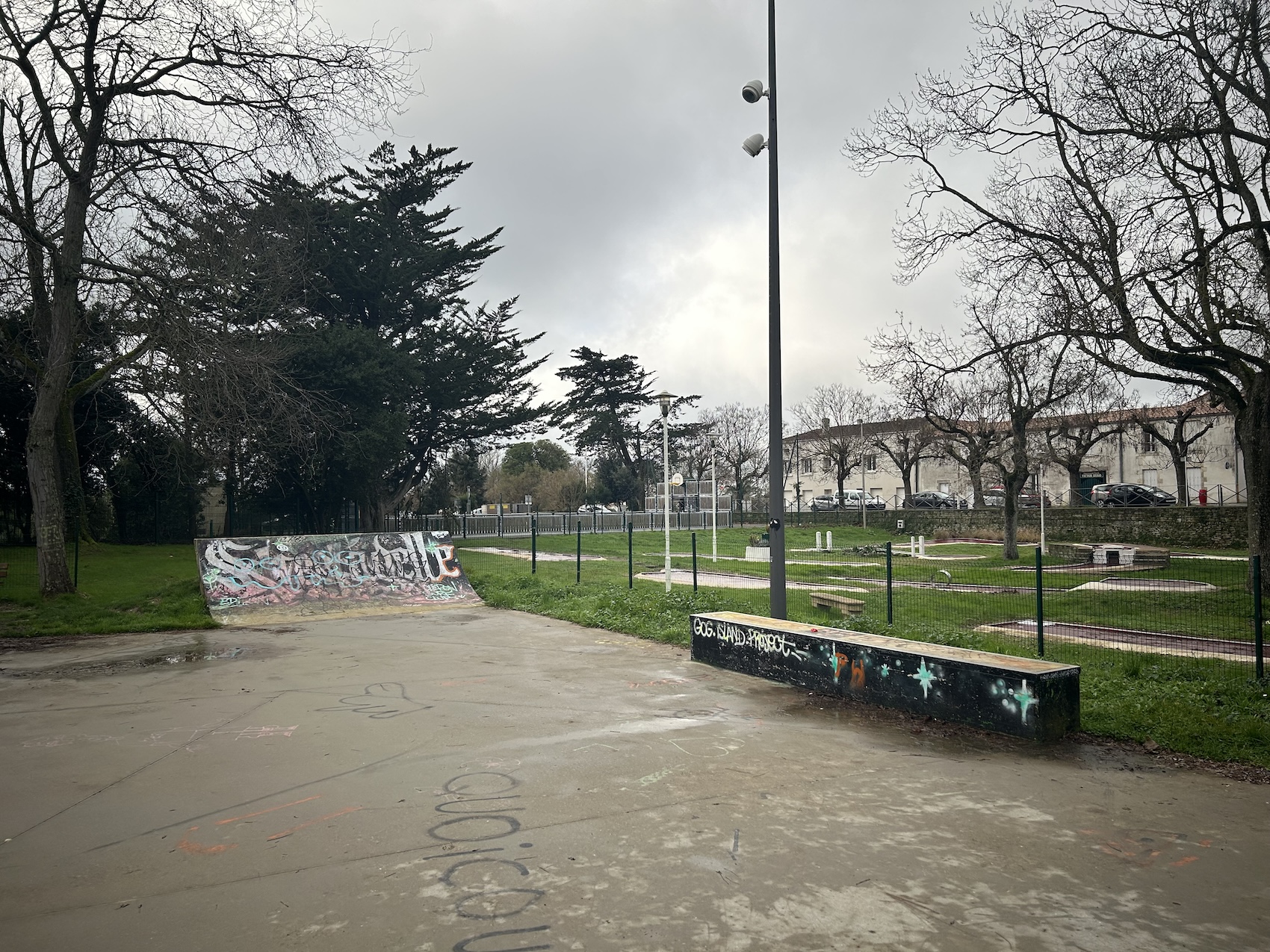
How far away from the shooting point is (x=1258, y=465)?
52.7 feet

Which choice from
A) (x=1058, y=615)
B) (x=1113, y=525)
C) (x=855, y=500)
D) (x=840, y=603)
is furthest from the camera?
(x=855, y=500)

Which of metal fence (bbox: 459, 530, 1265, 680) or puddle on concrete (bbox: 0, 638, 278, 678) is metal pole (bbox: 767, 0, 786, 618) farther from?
puddle on concrete (bbox: 0, 638, 278, 678)

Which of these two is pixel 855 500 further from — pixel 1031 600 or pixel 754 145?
pixel 754 145

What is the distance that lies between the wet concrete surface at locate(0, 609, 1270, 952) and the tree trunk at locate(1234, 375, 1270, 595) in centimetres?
1290

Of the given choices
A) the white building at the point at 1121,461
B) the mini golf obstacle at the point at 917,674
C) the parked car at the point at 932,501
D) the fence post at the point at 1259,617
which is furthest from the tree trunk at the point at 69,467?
the parked car at the point at 932,501

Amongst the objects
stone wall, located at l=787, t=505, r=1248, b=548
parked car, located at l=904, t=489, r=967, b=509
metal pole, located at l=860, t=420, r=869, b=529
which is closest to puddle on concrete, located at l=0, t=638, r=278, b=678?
stone wall, located at l=787, t=505, r=1248, b=548

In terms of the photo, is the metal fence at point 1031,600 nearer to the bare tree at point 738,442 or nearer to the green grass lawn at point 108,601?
the green grass lawn at point 108,601

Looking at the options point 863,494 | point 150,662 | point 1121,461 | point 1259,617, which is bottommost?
point 150,662

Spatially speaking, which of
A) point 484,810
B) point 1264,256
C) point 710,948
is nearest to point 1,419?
point 484,810

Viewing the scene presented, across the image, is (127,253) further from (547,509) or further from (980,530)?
(547,509)

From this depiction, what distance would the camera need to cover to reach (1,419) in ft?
93.8

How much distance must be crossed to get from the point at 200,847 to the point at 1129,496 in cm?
5118

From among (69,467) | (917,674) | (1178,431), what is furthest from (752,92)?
(1178,431)

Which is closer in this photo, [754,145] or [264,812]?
[264,812]
